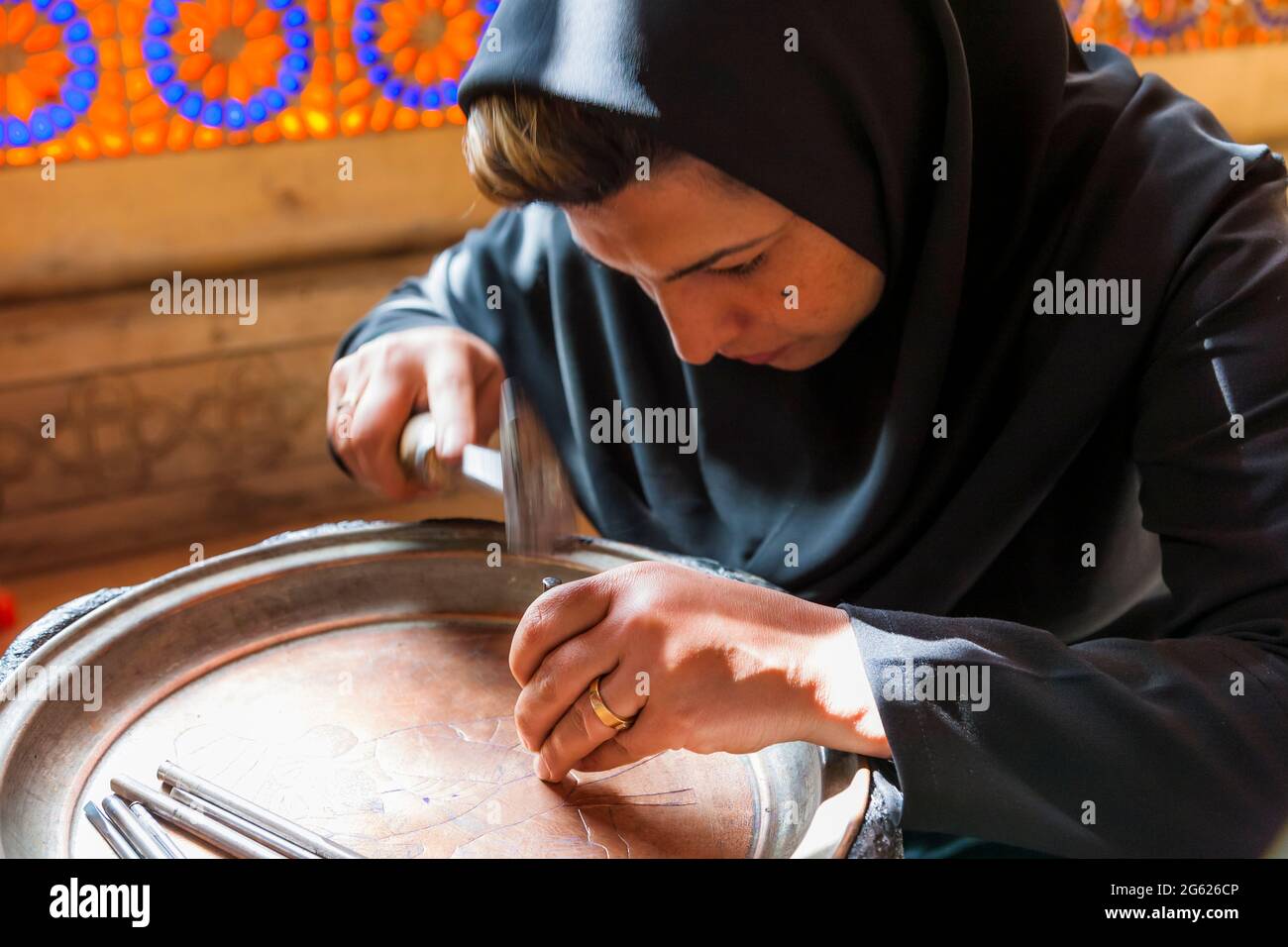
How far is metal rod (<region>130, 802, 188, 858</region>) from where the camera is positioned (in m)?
0.90

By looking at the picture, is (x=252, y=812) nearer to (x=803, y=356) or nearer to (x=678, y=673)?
(x=678, y=673)

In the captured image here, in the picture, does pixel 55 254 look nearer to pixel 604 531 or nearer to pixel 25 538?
pixel 25 538

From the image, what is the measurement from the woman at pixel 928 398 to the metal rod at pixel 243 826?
0.20m

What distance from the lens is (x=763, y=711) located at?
0.96m

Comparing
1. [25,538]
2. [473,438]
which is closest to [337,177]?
[25,538]

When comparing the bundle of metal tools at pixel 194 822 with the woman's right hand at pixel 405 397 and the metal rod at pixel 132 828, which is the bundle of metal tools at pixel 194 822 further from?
the woman's right hand at pixel 405 397

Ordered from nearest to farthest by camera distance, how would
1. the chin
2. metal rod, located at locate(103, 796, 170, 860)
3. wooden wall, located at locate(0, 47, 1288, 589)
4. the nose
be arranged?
metal rod, located at locate(103, 796, 170, 860) → the nose → the chin → wooden wall, located at locate(0, 47, 1288, 589)

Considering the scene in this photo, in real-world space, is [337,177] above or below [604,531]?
above

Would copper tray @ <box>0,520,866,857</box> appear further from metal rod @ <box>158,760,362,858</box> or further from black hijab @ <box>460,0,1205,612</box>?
black hijab @ <box>460,0,1205,612</box>

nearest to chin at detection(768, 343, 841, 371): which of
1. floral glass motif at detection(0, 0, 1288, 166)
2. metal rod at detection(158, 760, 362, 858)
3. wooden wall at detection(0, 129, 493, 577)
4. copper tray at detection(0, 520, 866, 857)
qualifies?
copper tray at detection(0, 520, 866, 857)

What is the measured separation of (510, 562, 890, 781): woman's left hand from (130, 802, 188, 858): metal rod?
0.92ft

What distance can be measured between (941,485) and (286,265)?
6.32 feet

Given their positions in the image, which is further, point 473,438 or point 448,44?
point 448,44

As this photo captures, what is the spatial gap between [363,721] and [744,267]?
0.57 metres
